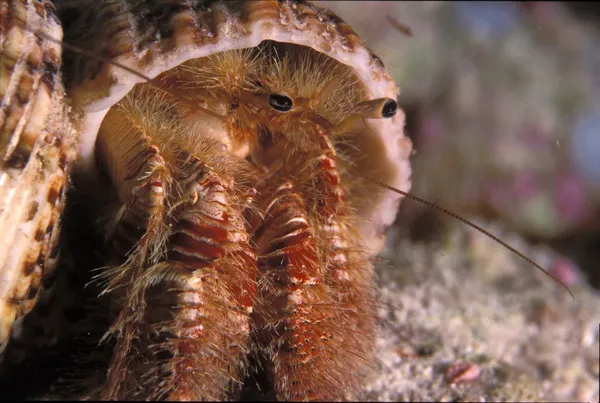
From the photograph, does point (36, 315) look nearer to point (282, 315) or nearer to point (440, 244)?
point (282, 315)

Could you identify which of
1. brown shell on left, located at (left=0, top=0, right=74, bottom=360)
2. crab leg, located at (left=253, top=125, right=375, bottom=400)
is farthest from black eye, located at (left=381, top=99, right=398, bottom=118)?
brown shell on left, located at (left=0, top=0, right=74, bottom=360)

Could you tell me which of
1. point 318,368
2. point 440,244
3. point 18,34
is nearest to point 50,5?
point 18,34

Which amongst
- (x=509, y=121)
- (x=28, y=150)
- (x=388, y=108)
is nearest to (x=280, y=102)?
(x=388, y=108)

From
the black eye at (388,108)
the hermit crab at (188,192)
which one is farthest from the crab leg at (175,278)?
the black eye at (388,108)

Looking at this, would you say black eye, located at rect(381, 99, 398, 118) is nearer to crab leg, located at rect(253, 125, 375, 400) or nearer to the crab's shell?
the crab's shell

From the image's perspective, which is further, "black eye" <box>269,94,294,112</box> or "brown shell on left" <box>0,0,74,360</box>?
"black eye" <box>269,94,294,112</box>

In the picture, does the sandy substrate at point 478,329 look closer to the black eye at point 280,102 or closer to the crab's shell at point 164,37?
the black eye at point 280,102
